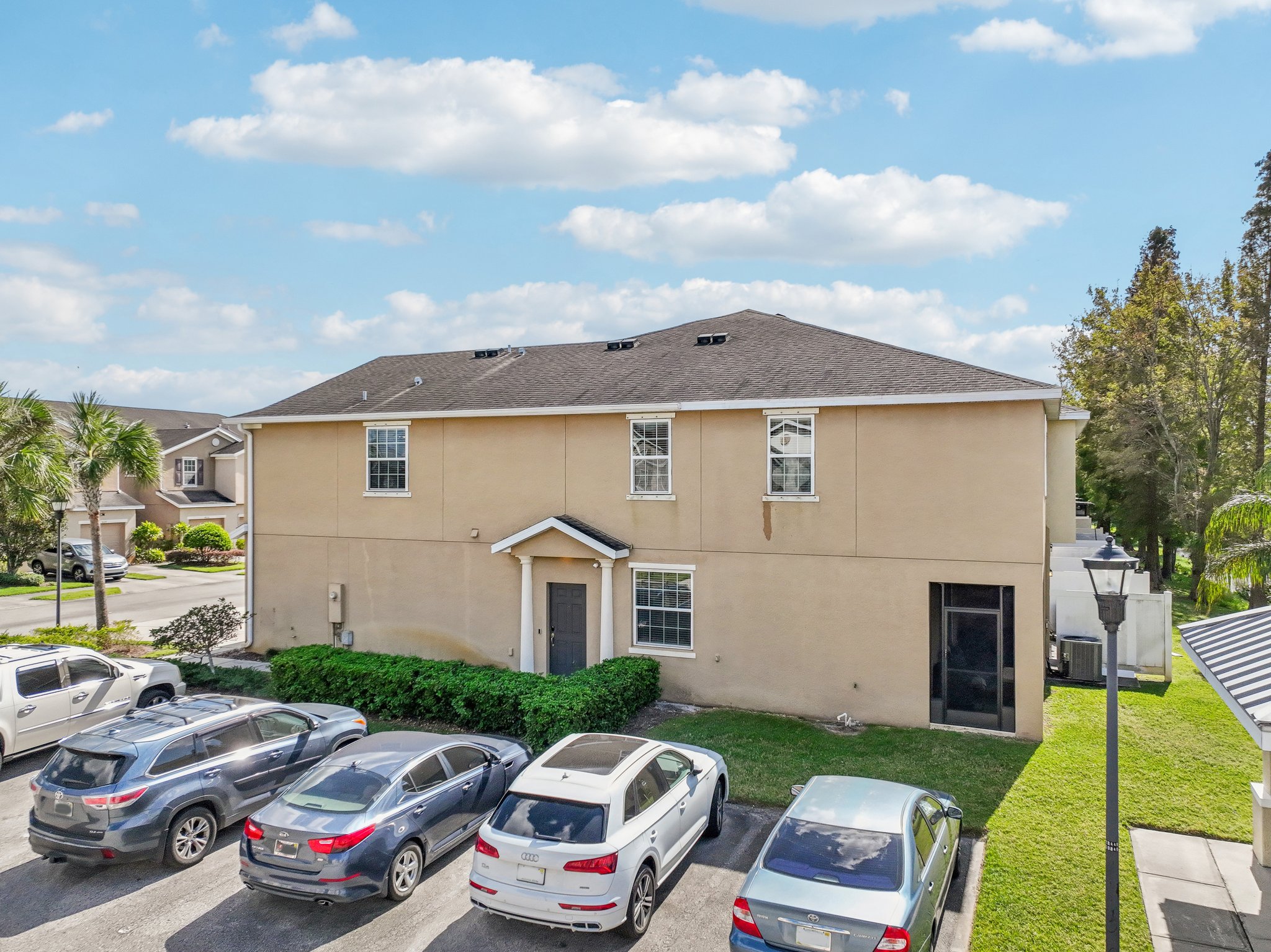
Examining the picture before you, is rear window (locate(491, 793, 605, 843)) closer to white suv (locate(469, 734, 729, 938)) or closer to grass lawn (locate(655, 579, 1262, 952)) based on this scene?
white suv (locate(469, 734, 729, 938))

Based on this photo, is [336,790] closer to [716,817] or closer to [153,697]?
[716,817]

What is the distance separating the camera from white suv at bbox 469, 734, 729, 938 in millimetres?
6969

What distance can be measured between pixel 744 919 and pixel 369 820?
3864 millimetres

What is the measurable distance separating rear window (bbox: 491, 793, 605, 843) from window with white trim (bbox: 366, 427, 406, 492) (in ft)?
37.0

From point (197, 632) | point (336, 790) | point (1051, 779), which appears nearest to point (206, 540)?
point (197, 632)

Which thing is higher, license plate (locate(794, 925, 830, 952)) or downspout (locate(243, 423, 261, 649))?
downspout (locate(243, 423, 261, 649))

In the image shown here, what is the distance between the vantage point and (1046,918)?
24.6 ft

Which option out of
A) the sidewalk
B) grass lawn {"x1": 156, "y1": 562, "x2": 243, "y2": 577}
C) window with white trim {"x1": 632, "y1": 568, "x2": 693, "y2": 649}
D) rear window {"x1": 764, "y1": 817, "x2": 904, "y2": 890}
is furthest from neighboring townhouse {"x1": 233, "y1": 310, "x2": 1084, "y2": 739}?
grass lawn {"x1": 156, "y1": 562, "x2": 243, "y2": 577}

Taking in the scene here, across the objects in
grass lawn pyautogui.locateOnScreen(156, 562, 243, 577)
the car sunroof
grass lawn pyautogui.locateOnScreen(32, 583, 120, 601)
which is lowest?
grass lawn pyautogui.locateOnScreen(32, 583, 120, 601)

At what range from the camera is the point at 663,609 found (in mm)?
15172

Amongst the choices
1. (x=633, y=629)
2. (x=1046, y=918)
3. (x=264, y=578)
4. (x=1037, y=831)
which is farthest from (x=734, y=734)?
(x=264, y=578)

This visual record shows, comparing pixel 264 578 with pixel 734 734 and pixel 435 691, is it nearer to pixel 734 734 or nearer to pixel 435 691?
pixel 435 691

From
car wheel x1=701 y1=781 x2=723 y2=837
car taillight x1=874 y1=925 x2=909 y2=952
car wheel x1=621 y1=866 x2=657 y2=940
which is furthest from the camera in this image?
car wheel x1=701 y1=781 x2=723 y2=837

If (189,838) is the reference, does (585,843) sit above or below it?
above
